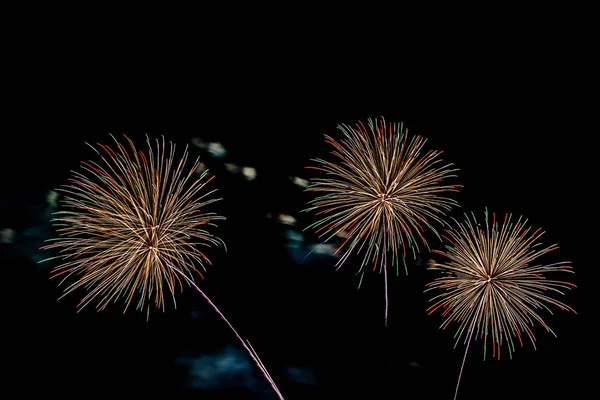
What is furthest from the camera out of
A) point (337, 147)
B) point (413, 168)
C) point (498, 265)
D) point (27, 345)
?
point (27, 345)

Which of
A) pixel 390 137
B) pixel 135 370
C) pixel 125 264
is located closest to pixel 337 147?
pixel 390 137

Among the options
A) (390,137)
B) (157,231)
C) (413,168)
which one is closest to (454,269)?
(413,168)

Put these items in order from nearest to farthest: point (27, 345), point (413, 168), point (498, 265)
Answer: point (413, 168) → point (498, 265) → point (27, 345)

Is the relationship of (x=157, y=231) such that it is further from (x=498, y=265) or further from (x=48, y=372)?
(x=48, y=372)

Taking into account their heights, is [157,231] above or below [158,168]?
below

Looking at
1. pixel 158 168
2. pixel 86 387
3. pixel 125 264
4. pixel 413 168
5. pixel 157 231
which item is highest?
pixel 413 168

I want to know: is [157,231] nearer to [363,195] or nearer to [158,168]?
[158,168]

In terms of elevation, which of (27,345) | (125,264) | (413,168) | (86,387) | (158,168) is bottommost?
(86,387)

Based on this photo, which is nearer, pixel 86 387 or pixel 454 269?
pixel 454 269

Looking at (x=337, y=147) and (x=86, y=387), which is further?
(x=86, y=387)
